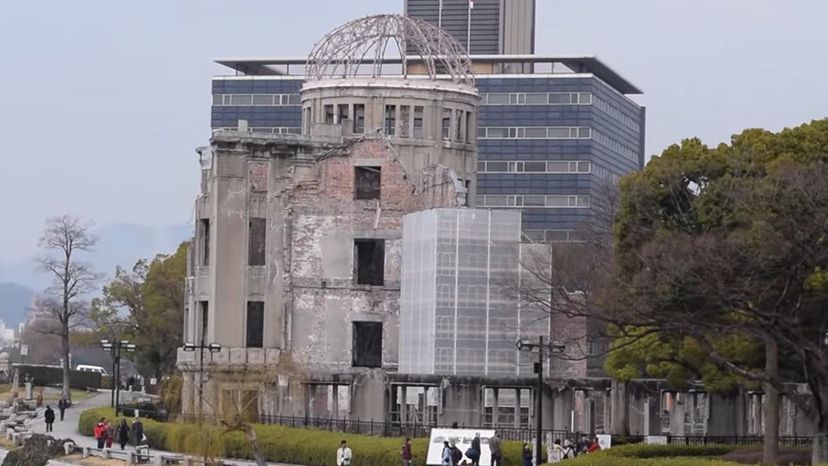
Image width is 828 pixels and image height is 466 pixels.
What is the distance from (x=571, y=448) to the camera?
60.4m

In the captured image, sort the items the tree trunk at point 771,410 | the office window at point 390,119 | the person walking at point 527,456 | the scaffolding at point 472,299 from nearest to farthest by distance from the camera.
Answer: the tree trunk at point 771,410
the person walking at point 527,456
the scaffolding at point 472,299
the office window at point 390,119

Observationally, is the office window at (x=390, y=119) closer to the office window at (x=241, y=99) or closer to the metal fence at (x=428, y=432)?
the metal fence at (x=428, y=432)

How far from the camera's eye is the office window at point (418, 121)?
89.6 metres

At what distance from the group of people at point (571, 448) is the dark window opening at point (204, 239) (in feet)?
82.4

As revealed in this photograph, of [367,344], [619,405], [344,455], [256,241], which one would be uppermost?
[256,241]

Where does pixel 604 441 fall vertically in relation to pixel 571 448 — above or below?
above

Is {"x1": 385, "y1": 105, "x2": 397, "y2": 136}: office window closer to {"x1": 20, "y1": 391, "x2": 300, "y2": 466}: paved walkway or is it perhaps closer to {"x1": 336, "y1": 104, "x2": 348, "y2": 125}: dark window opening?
{"x1": 336, "y1": 104, "x2": 348, "y2": 125}: dark window opening

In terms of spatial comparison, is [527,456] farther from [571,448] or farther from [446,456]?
[571,448]

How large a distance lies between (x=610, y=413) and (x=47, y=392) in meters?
46.5

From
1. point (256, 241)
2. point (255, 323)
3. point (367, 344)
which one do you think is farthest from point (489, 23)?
point (255, 323)

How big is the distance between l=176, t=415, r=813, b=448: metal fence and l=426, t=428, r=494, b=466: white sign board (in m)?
3.76

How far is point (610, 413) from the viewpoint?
7531 centimetres

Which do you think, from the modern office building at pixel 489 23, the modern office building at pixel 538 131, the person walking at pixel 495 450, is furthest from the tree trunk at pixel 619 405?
the modern office building at pixel 489 23

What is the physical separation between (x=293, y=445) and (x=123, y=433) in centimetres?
835
